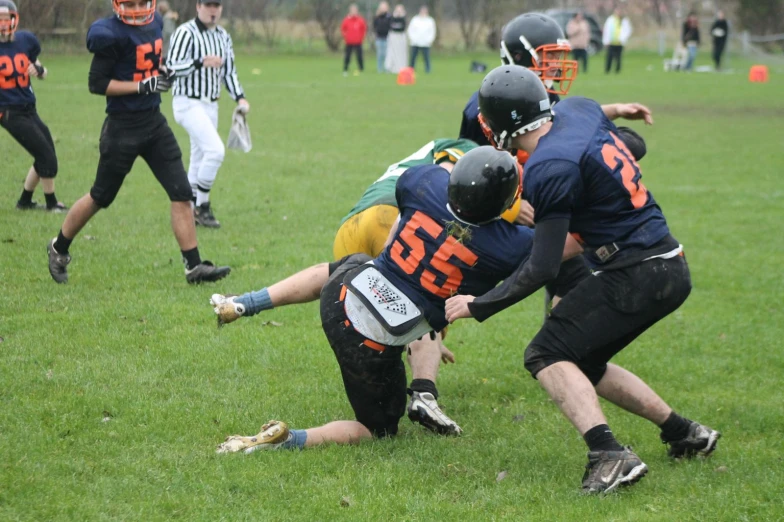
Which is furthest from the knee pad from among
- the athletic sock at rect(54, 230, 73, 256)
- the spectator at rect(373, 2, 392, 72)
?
the spectator at rect(373, 2, 392, 72)

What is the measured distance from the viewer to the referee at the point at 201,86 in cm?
970

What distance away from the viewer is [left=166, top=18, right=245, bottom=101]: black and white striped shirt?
9688mm

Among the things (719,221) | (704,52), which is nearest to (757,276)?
(719,221)

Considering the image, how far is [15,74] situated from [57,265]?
128 inches

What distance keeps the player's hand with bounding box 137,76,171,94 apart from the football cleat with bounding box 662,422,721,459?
4599mm

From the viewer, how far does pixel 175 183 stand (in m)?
7.35

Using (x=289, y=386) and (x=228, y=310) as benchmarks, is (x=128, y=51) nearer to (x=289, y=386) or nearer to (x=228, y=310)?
(x=289, y=386)

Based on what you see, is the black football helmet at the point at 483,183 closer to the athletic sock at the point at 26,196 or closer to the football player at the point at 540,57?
the football player at the point at 540,57

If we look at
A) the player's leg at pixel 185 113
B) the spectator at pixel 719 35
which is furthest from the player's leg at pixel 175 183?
the spectator at pixel 719 35

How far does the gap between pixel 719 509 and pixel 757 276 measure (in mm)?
4777

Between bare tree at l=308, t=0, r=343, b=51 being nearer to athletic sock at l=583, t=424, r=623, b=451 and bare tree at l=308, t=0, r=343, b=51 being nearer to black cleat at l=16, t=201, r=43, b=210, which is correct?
black cleat at l=16, t=201, r=43, b=210

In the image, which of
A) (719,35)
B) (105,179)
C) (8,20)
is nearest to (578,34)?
(719,35)

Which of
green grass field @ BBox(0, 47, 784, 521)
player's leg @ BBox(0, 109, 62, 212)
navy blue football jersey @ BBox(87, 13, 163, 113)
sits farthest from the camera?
player's leg @ BBox(0, 109, 62, 212)

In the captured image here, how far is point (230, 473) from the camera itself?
4219mm
